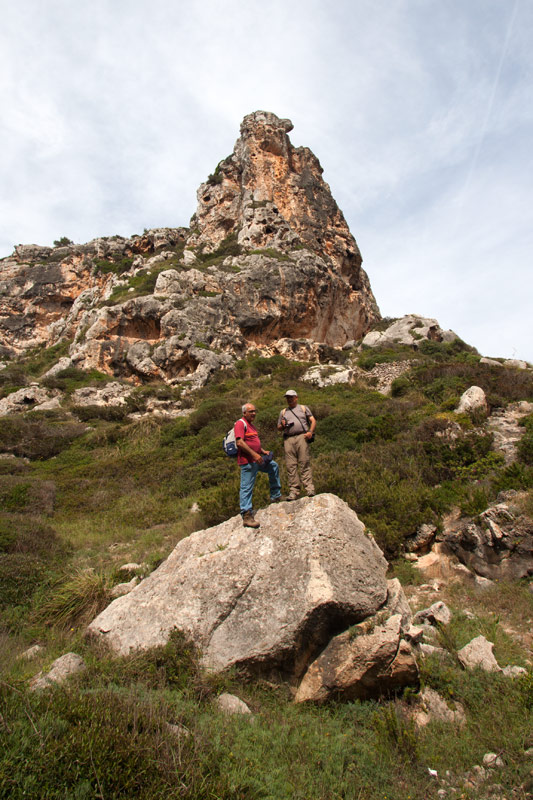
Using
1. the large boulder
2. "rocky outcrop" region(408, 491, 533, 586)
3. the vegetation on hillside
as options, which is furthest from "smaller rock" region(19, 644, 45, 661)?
"rocky outcrop" region(408, 491, 533, 586)

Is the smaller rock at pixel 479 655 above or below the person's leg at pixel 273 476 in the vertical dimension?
below

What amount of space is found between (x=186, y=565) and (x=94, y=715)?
6.27 feet

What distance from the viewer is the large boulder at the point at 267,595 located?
354cm

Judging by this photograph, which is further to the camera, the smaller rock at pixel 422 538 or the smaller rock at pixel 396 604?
the smaller rock at pixel 422 538

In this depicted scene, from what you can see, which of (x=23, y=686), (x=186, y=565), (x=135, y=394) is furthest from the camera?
(x=135, y=394)

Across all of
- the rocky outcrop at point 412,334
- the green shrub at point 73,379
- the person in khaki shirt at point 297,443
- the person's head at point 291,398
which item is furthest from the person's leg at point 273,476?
the rocky outcrop at point 412,334

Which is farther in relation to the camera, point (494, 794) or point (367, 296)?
point (367, 296)

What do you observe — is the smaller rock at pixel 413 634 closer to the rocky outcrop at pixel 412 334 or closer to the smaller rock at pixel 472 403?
the smaller rock at pixel 472 403

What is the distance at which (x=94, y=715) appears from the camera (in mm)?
2475

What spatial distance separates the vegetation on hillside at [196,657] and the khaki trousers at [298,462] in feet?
6.28

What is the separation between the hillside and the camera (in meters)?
2.47

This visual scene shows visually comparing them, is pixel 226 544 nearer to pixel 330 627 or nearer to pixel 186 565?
pixel 186 565

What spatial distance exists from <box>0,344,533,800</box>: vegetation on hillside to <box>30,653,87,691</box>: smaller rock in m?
0.15

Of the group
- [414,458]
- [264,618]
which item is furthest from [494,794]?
[414,458]
